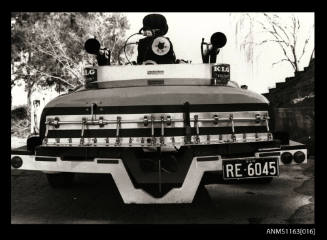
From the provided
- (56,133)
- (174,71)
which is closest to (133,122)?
(56,133)

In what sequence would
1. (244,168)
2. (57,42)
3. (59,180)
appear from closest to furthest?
(244,168)
(59,180)
(57,42)

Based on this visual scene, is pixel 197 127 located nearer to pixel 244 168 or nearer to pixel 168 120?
pixel 168 120

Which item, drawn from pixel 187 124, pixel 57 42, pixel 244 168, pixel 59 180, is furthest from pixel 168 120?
pixel 57 42

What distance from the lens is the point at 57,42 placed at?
71.8 ft

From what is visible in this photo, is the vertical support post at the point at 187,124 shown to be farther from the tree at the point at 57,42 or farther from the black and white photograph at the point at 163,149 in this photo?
the tree at the point at 57,42

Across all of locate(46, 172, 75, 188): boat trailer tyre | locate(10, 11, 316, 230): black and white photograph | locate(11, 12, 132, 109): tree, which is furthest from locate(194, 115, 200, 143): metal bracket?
locate(11, 12, 132, 109): tree

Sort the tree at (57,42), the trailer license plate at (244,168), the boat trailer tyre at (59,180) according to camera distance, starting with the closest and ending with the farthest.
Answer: the trailer license plate at (244,168) → the boat trailer tyre at (59,180) → the tree at (57,42)

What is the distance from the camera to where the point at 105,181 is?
6793 mm

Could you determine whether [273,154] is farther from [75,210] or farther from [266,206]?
[75,210]

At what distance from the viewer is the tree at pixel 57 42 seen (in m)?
21.3

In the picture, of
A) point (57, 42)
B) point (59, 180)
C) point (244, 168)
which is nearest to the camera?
point (244, 168)

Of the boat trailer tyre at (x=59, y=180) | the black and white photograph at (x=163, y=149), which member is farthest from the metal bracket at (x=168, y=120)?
the boat trailer tyre at (x=59, y=180)

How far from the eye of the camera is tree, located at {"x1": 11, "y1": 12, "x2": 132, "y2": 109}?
21.3 m

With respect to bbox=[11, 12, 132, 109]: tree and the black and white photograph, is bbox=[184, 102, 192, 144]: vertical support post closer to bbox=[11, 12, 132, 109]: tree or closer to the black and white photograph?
the black and white photograph
